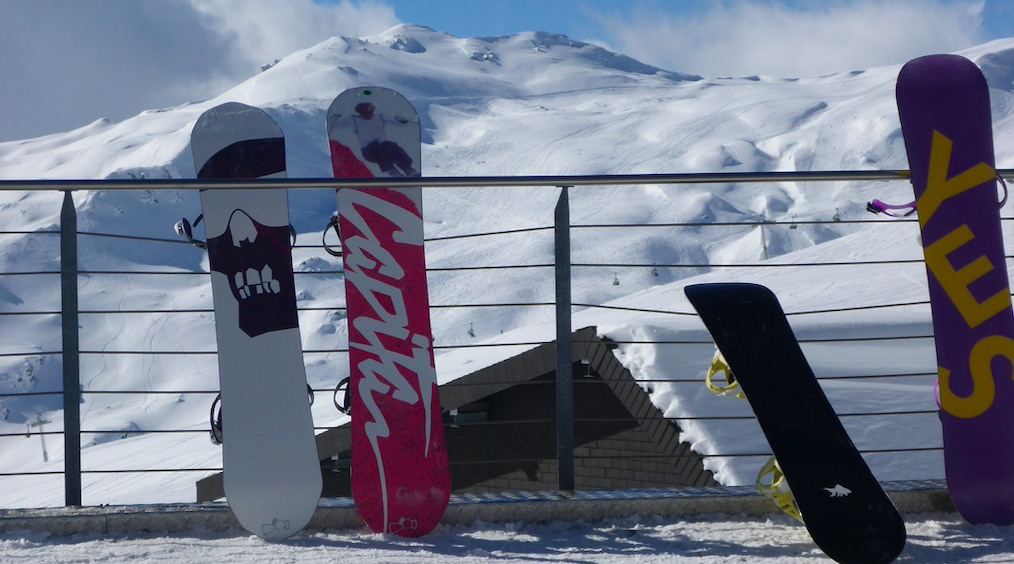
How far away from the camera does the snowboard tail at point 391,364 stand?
1.86m

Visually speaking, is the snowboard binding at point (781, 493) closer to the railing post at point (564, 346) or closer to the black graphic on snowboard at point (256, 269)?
the railing post at point (564, 346)

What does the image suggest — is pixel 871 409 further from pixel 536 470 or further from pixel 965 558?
pixel 965 558

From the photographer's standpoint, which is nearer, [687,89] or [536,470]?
[536,470]

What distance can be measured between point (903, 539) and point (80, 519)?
63.7 inches

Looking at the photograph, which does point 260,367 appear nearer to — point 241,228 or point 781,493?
point 241,228

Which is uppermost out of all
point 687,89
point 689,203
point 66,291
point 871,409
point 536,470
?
point 687,89

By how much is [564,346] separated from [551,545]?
43cm

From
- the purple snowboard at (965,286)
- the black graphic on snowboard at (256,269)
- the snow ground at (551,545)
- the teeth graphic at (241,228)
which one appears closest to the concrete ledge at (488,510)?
the snow ground at (551,545)

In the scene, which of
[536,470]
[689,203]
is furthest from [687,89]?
[536,470]

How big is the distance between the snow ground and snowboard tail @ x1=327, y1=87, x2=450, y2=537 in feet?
0.30

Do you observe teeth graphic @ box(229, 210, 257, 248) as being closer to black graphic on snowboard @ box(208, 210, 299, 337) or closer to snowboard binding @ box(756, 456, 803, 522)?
black graphic on snowboard @ box(208, 210, 299, 337)

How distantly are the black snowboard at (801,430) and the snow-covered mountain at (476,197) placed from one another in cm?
2560

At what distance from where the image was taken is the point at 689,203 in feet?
261

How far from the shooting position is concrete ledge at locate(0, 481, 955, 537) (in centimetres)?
183
